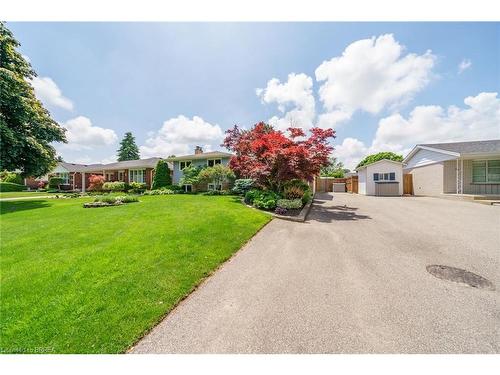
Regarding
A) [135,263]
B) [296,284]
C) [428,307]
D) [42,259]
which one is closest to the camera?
[428,307]

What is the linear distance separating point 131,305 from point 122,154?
62091 mm

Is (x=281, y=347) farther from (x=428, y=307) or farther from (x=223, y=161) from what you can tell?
(x=223, y=161)

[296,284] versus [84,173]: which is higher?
[84,173]

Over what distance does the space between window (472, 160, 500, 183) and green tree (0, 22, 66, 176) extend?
31204 mm

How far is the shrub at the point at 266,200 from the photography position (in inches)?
400

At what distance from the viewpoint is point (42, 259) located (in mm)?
4676

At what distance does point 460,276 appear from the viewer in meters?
3.99

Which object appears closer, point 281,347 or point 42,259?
point 281,347

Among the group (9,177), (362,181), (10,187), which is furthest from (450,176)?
(9,177)

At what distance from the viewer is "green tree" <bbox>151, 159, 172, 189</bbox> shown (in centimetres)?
2209

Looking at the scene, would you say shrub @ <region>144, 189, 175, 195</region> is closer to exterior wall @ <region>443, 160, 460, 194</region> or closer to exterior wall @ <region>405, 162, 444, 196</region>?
exterior wall @ <region>405, 162, 444, 196</region>

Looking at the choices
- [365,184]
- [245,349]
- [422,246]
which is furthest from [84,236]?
[365,184]

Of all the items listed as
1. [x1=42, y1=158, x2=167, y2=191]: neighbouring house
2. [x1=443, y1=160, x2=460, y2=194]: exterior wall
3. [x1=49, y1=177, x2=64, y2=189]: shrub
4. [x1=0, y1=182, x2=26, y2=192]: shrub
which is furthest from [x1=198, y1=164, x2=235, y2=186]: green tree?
[x1=0, y1=182, x2=26, y2=192]: shrub

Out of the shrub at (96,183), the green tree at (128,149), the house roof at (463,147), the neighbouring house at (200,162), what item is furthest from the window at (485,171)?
the green tree at (128,149)
